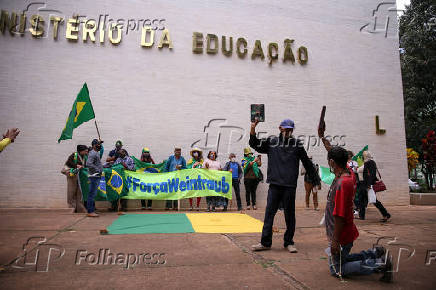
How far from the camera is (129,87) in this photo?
10.6 meters

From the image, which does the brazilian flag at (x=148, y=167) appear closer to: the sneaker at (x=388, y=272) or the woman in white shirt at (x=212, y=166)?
the woman in white shirt at (x=212, y=166)

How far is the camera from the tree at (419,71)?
19703mm

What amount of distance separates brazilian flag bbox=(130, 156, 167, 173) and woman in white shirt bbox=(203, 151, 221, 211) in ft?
4.65

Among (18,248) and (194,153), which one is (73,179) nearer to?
(194,153)

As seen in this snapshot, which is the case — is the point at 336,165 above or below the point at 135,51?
below

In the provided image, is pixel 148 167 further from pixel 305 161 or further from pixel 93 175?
pixel 305 161

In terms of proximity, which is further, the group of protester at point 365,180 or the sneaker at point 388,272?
the group of protester at point 365,180

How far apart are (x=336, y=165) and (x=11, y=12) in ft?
38.4

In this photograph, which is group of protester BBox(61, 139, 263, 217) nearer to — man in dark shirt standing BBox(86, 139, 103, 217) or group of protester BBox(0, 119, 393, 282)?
man in dark shirt standing BBox(86, 139, 103, 217)

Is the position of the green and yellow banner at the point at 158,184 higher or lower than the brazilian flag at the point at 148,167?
lower

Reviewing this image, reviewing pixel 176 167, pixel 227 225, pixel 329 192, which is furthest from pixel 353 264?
pixel 176 167

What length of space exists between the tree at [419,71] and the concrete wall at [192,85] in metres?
8.43

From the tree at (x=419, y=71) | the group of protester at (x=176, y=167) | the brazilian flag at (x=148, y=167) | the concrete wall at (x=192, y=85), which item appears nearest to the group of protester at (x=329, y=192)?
the group of protester at (x=176, y=167)

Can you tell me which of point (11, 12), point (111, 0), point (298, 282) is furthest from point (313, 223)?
point (11, 12)
